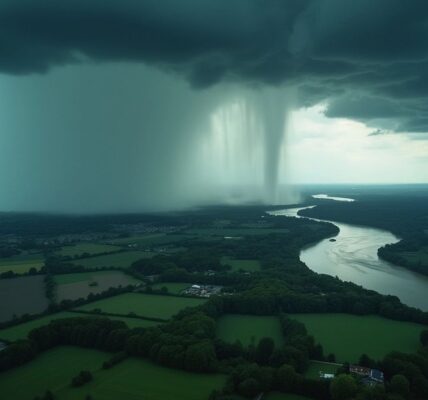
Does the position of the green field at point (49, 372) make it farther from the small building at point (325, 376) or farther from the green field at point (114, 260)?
the green field at point (114, 260)

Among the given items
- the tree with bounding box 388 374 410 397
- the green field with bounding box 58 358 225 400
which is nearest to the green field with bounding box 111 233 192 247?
the green field with bounding box 58 358 225 400

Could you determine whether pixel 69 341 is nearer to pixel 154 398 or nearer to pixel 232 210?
pixel 154 398

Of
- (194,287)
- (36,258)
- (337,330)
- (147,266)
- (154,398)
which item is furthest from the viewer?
(36,258)

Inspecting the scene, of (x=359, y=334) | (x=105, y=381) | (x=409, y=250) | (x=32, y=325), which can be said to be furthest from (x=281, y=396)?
(x=409, y=250)

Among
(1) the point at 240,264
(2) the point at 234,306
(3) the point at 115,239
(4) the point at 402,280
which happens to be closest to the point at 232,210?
(3) the point at 115,239

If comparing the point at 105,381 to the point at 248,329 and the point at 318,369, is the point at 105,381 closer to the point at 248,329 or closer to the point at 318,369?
the point at 318,369
